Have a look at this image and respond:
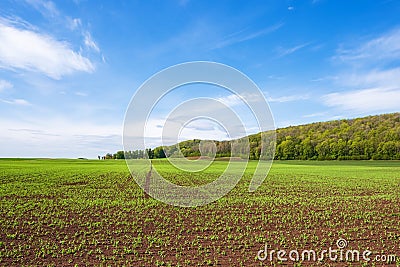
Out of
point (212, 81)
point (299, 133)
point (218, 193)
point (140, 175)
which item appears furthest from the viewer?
point (299, 133)

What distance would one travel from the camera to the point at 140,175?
1351 inches

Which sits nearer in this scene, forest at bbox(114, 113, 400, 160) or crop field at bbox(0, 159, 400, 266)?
crop field at bbox(0, 159, 400, 266)

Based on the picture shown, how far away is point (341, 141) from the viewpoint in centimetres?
9031

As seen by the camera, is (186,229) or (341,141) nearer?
(186,229)

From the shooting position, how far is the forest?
83.1 m

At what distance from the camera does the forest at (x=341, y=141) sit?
3270 inches

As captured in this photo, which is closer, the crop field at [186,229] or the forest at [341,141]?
the crop field at [186,229]

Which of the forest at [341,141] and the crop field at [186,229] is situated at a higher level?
the forest at [341,141]

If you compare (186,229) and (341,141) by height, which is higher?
(341,141)

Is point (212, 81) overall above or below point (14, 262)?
above

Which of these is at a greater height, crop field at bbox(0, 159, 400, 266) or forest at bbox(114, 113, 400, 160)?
forest at bbox(114, 113, 400, 160)

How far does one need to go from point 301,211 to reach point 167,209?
6.39 m

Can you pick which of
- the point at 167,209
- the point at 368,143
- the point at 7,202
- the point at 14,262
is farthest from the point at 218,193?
the point at 368,143

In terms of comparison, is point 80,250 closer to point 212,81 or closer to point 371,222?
point 212,81
